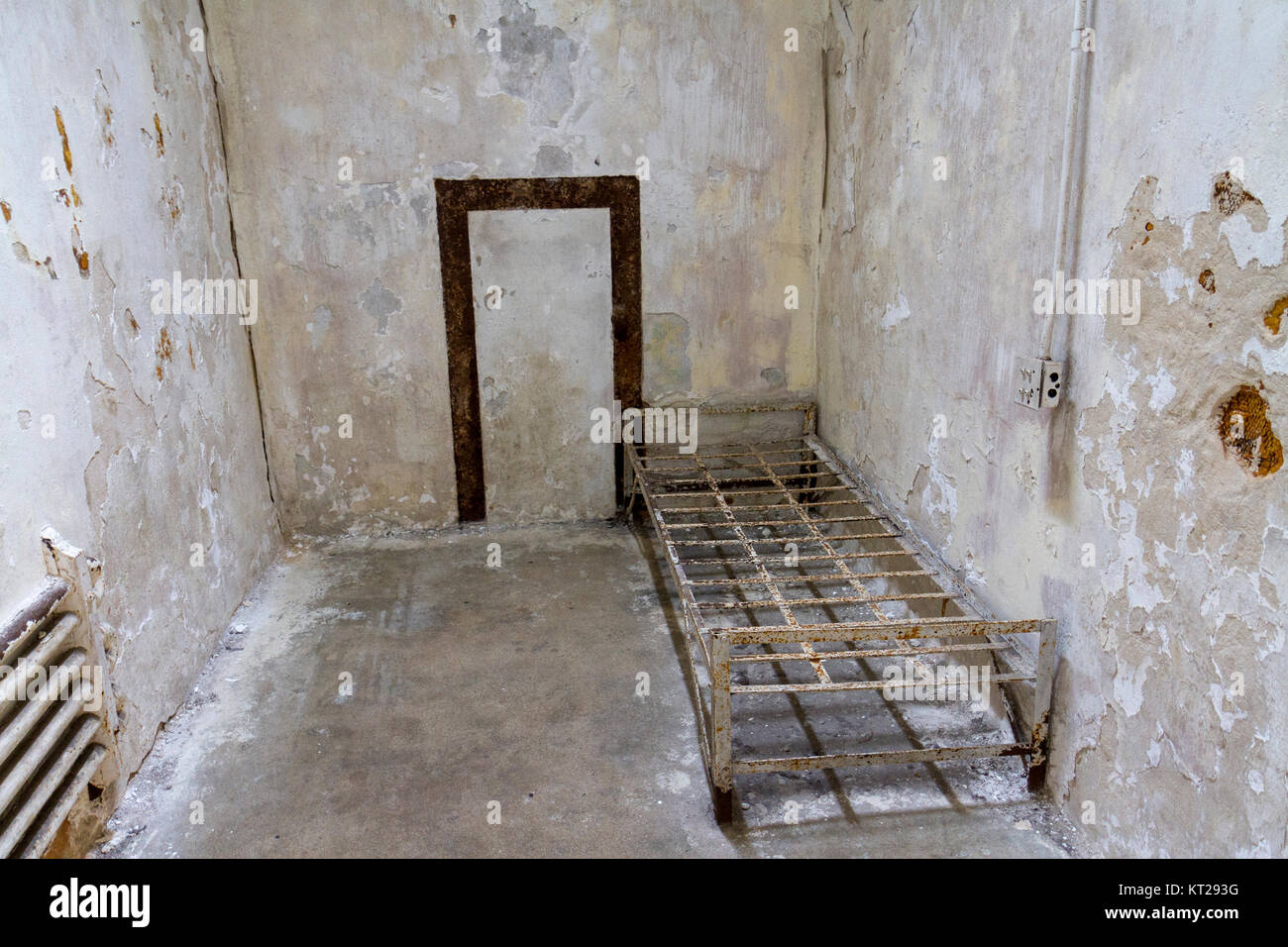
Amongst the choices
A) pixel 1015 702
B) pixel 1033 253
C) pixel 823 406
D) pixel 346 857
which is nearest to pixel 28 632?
pixel 346 857

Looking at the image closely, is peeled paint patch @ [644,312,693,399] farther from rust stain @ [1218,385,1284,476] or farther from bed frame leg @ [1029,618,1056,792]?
rust stain @ [1218,385,1284,476]

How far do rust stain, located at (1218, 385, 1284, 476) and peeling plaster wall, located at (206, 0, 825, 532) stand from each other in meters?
2.76

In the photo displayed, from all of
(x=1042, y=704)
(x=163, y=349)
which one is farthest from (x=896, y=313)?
(x=163, y=349)

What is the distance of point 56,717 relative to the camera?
2084 mm

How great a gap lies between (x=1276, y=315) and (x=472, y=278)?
3.18 m

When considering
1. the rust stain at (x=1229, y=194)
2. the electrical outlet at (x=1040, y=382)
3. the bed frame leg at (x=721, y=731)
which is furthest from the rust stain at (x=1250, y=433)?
the bed frame leg at (x=721, y=731)

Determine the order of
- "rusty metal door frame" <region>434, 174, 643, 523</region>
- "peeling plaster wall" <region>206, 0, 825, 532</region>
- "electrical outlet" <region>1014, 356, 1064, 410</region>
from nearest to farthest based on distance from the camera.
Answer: "electrical outlet" <region>1014, 356, 1064, 410</region> < "peeling plaster wall" <region>206, 0, 825, 532</region> < "rusty metal door frame" <region>434, 174, 643, 523</region>

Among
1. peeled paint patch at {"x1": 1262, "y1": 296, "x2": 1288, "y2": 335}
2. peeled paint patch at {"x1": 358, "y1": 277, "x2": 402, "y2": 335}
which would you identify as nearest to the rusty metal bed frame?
peeled paint patch at {"x1": 1262, "y1": 296, "x2": 1288, "y2": 335}

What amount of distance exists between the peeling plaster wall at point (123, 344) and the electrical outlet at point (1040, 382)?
240 cm

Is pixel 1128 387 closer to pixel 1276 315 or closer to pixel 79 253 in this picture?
pixel 1276 315

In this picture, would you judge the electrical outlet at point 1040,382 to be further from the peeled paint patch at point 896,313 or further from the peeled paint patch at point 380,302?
the peeled paint patch at point 380,302

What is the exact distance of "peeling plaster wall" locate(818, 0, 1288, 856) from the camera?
1.65m

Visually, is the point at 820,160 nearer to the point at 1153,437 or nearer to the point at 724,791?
the point at 1153,437
